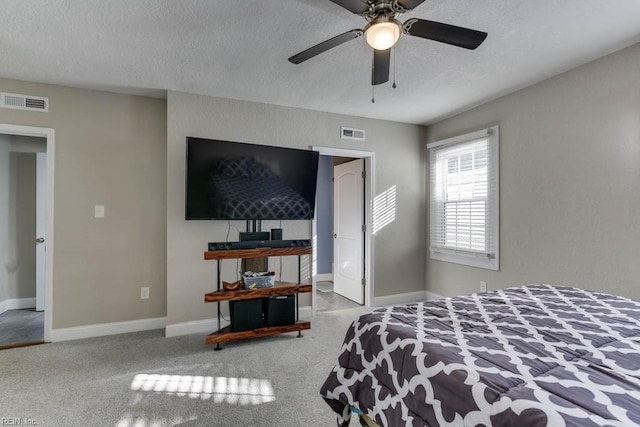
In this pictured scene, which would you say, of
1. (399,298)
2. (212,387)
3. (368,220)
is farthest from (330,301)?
(212,387)

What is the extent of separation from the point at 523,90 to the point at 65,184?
473 cm

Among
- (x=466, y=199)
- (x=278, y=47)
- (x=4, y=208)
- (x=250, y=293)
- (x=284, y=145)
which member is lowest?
(x=250, y=293)

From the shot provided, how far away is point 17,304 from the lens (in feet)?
13.5

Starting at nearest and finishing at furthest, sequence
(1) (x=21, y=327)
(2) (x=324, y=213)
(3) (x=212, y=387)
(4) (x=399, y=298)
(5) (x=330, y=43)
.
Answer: (5) (x=330, y=43), (3) (x=212, y=387), (1) (x=21, y=327), (4) (x=399, y=298), (2) (x=324, y=213)

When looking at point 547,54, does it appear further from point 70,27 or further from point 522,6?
point 70,27

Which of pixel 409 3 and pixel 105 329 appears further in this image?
pixel 105 329

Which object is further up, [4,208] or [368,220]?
[4,208]

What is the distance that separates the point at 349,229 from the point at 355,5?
11.0 feet

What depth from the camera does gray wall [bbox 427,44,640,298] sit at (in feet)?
8.07

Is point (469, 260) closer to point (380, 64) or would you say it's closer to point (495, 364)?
point (380, 64)

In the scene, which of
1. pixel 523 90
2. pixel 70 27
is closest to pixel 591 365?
pixel 523 90

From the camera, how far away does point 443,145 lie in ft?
13.7

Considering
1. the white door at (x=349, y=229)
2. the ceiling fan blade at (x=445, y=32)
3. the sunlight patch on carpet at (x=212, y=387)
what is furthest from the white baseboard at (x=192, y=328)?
the ceiling fan blade at (x=445, y=32)

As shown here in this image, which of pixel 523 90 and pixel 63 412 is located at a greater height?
pixel 523 90
